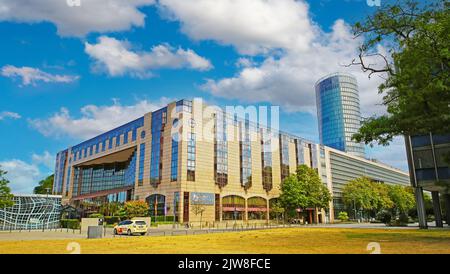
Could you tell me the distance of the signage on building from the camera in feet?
229

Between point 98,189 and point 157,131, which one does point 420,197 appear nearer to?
point 157,131

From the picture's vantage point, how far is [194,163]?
71.6 meters

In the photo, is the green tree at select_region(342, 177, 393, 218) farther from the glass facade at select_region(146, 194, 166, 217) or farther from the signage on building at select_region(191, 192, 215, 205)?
the glass facade at select_region(146, 194, 166, 217)

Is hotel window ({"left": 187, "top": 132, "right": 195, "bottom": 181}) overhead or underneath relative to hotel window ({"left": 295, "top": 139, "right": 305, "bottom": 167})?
underneath

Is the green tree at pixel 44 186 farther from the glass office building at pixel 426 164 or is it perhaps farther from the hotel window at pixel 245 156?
the glass office building at pixel 426 164

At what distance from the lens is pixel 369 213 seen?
105 meters

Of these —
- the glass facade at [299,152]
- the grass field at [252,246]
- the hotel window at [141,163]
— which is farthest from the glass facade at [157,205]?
the grass field at [252,246]

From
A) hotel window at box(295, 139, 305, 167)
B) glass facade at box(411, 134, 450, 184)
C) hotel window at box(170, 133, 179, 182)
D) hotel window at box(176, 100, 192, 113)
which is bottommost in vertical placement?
glass facade at box(411, 134, 450, 184)

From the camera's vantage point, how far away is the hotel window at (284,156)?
9356cm

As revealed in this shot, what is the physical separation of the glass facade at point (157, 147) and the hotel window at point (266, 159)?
26.7m

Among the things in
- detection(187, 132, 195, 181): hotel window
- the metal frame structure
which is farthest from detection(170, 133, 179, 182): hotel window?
the metal frame structure

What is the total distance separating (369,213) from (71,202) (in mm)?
92593

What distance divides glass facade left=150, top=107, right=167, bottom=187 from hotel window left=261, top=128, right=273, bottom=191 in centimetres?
2675
